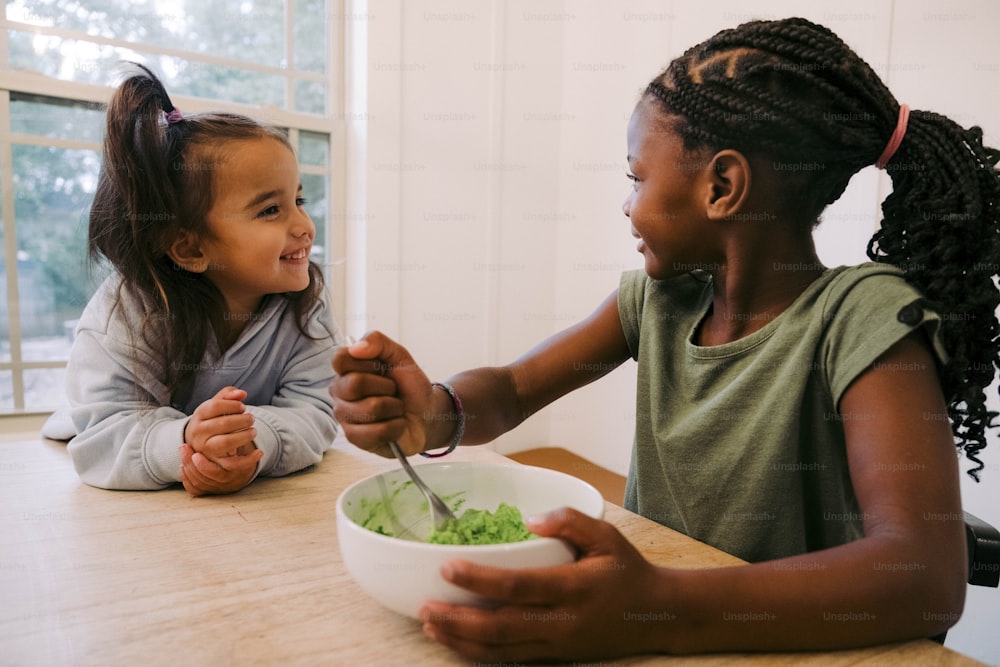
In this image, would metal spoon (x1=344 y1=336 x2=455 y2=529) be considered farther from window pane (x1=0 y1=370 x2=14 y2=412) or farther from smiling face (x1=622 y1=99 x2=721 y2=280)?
window pane (x1=0 y1=370 x2=14 y2=412)

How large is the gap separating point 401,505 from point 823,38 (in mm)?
735

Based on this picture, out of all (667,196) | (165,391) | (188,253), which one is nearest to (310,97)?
(188,253)

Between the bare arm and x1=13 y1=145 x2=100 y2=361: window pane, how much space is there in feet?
5.84

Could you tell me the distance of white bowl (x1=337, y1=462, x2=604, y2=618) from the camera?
53 cm

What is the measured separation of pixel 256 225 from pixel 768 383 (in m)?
0.93

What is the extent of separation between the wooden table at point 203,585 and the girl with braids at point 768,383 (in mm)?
45

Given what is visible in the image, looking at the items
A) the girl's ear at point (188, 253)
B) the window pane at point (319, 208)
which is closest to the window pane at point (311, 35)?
the window pane at point (319, 208)

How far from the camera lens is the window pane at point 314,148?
272 centimetres

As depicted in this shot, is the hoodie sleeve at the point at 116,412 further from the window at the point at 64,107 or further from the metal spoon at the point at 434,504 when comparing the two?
the window at the point at 64,107

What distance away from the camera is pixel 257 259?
1262mm

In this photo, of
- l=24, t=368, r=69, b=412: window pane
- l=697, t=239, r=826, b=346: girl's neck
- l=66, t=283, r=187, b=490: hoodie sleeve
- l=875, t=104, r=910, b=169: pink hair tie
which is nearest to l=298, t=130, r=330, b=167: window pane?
l=24, t=368, r=69, b=412: window pane

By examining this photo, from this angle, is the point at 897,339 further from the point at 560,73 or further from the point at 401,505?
the point at 560,73

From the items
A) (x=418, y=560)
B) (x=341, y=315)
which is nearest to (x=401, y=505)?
(x=418, y=560)

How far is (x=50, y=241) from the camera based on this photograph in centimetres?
225
